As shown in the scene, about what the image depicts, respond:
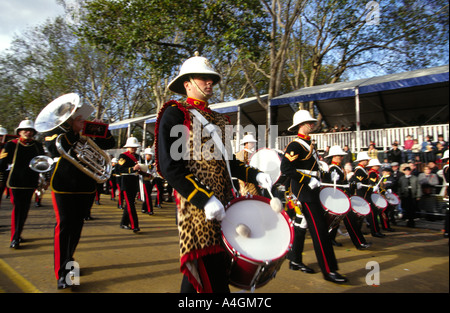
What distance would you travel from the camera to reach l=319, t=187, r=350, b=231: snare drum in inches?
182

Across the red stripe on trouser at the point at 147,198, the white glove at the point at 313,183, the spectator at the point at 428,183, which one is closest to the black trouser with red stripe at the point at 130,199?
the red stripe on trouser at the point at 147,198

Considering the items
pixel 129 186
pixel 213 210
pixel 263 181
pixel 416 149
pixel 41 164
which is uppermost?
Answer: pixel 416 149

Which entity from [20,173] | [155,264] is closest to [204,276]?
[155,264]

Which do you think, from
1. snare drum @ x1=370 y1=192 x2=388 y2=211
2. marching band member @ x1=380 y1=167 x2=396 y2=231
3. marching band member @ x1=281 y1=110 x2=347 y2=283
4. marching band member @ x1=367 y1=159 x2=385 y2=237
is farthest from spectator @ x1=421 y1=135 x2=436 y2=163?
marching band member @ x1=281 y1=110 x2=347 y2=283

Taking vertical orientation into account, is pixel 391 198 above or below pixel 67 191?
below

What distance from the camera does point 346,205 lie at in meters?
4.83

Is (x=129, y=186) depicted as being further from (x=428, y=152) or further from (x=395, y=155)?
(x=428, y=152)

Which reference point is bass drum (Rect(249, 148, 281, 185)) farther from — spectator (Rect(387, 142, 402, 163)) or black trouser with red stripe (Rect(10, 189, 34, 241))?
spectator (Rect(387, 142, 402, 163))

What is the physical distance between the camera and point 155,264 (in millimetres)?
4520

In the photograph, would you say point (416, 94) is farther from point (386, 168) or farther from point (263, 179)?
point (263, 179)

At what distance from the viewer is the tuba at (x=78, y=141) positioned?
134 inches

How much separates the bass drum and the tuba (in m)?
3.62

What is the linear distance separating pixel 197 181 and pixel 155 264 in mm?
3019

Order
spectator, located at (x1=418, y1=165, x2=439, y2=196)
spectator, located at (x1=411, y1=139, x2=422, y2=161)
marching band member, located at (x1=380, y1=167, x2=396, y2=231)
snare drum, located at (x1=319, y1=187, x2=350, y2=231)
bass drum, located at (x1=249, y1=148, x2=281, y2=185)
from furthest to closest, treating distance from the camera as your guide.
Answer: spectator, located at (x1=411, y1=139, x2=422, y2=161)
spectator, located at (x1=418, y1=165, x2=439, y2=196)
marching band member, located at (x1=380, y1=167, x2=396, y2=231)
bass drum, located at (x1=249, y1=148, x2=281, y2=185)
snare drum, located at (x1=319, y1=187, x2=350, y2=231)
